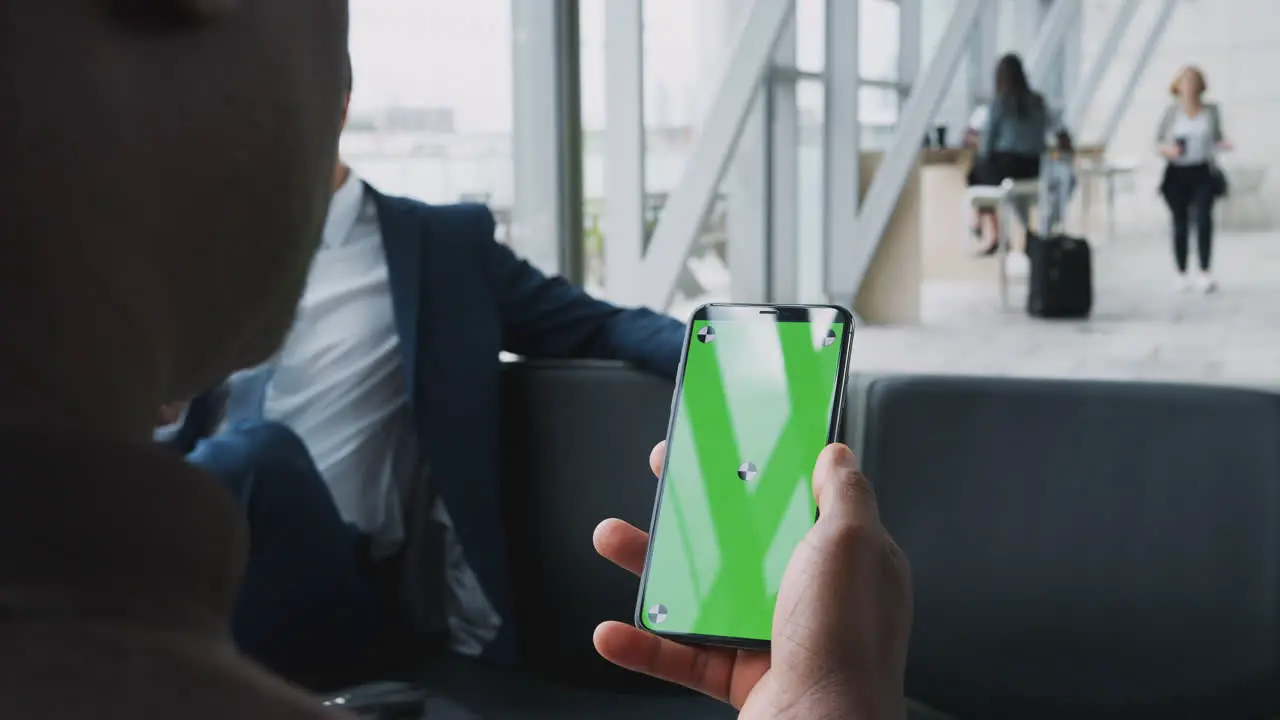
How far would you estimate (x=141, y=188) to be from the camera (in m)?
0.25

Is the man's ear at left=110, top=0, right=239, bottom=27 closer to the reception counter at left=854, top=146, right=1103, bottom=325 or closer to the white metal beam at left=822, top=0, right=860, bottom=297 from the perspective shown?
the white metal beam at left=822, top=0, right=860, bottom=297

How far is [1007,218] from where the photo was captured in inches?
370

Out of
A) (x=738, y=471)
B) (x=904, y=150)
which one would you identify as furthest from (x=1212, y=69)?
(x=738, y=471)

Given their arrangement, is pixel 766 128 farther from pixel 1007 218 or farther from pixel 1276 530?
pixel 1276 530

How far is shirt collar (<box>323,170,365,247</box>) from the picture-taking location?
7.30ft

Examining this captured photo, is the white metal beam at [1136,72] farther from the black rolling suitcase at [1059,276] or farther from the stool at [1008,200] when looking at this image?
the black rolling suitcase at [1059,276]

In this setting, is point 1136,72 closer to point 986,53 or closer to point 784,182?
point 986,53

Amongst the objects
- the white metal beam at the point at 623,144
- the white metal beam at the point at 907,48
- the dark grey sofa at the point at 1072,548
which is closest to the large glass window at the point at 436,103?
the white metal beam at the point at 623,144

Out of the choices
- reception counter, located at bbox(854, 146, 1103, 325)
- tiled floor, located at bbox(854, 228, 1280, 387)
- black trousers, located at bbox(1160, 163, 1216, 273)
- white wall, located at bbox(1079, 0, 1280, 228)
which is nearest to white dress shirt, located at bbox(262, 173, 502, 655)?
tiled floor, located at bbox(854, 228, 1280, 387)

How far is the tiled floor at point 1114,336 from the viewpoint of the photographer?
Result: 6344 millimetres

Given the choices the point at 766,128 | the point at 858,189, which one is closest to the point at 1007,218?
the point at 858,189

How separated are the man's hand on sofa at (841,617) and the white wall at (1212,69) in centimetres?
1588

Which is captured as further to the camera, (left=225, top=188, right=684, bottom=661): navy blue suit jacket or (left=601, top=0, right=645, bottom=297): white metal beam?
(left=601, top=0, right=645, bottom=297): white metal beam

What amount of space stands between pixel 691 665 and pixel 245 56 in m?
0.78
